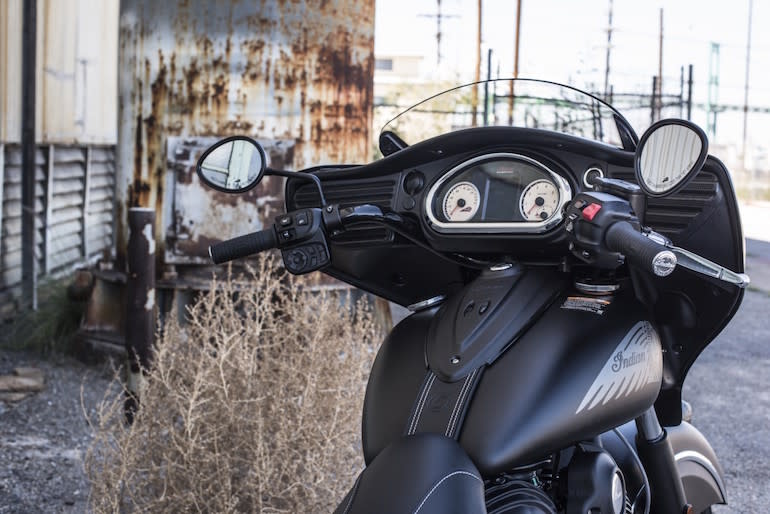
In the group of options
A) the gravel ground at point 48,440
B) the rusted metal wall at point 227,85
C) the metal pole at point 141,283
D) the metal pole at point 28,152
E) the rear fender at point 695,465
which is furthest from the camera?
the metal pole at point 28,152

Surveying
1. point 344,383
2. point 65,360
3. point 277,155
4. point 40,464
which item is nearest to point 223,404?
point 344,383

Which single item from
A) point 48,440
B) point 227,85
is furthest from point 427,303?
point 227,85

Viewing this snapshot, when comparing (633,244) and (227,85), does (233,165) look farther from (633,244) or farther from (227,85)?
(227,85)

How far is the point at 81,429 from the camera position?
503 centimetres

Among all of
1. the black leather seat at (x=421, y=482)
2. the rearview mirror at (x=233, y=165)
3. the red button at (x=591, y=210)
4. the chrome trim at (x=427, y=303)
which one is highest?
the rearview mirror at (x=233, y=165)

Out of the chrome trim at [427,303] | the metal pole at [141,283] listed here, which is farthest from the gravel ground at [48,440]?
the chrome trim at [427,303]

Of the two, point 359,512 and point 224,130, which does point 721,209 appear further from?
point 224,130

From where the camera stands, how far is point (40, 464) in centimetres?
445

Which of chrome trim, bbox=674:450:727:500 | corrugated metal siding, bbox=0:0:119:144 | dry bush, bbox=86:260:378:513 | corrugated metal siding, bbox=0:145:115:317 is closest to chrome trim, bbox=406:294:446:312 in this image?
chrome trim, bbox=674:450:727:500

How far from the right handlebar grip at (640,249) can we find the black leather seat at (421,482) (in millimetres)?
408

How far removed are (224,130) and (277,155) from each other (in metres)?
0.34

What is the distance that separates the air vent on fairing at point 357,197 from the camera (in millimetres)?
1997

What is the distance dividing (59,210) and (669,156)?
7.71 metres

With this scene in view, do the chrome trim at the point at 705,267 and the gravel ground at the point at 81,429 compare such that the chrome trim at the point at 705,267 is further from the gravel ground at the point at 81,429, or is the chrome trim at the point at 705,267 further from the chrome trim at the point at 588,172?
the gravel ground at the point at 81,429
